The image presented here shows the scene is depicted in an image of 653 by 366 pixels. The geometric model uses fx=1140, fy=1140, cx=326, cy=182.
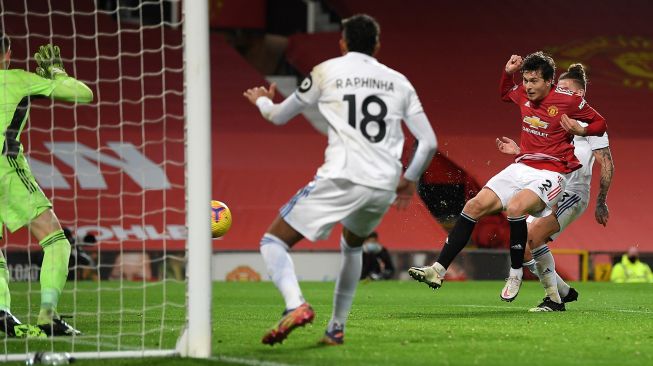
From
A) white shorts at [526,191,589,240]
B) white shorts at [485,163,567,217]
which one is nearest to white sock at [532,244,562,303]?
white shorts at [485,163,567,217]

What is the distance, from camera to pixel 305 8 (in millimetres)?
23297

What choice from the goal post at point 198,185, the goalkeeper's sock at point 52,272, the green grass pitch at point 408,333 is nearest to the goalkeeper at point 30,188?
the goalkeeper's sock at point 52,272

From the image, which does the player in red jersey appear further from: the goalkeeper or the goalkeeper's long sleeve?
the goalkeeper's long sleeve

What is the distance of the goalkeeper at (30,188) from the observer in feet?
22.5

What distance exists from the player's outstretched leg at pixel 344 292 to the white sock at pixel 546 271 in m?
3.49

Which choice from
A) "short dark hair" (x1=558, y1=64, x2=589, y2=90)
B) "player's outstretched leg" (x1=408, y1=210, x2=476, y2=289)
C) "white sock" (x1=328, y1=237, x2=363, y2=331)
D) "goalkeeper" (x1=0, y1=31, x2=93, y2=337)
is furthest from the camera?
"short dark hair" (x1=558, y1=64, x2=589, y2=90)

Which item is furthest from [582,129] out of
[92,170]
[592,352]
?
[92,170]

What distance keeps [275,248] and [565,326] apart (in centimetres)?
265

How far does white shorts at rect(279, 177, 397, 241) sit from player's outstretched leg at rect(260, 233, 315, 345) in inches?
5.9

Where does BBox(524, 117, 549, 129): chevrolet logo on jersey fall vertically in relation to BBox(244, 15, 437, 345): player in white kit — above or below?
below

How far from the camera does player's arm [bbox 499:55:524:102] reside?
923 cm

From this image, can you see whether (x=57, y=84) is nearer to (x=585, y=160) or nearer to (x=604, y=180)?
(x=604, y=180)

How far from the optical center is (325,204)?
5.86m

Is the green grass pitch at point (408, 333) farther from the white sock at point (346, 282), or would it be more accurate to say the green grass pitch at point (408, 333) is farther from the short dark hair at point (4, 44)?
the short dark hair at point (4, 44)
